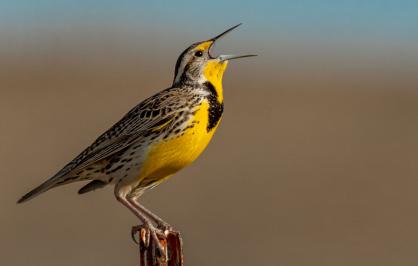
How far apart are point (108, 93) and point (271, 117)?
107 inches

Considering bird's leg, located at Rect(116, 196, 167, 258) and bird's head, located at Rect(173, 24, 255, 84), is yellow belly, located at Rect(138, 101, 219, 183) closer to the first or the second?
bird's leg, located at Rect(116, 196, 167, 258)

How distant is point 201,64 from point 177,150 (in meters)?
0.63

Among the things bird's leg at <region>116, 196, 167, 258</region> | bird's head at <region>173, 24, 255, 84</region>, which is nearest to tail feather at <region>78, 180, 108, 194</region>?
bird's leg at <region>116, 196, 167, 258</region>

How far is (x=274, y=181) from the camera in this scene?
12.5 metres

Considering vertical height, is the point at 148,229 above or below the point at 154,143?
below

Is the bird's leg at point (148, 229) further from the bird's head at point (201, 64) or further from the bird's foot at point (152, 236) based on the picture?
the bird's head at point (201, 64)

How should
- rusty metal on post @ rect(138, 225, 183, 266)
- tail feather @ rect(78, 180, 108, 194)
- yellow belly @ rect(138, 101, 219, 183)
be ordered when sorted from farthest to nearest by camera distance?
1. tail feather @ rect(78, 180, 108, 194)
2. yellow belly @ rect(138, 101, 219, 183)
3. rusty metal on post @ rect(138, 225, 183, 266)

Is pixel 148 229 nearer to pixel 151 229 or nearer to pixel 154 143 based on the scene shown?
pixel 151 229

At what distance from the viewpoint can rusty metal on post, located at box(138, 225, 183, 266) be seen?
169 inches

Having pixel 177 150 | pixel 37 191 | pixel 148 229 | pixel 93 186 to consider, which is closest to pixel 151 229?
pixel 148 229

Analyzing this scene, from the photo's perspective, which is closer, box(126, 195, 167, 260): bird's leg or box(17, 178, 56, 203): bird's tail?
box(126, 195, 167, 260): bird's leg

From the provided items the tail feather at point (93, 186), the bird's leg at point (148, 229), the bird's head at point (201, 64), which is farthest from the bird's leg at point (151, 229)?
the bird's head at point (201, 64)

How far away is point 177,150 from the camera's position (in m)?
5.28

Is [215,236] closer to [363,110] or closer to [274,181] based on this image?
[274,181]
